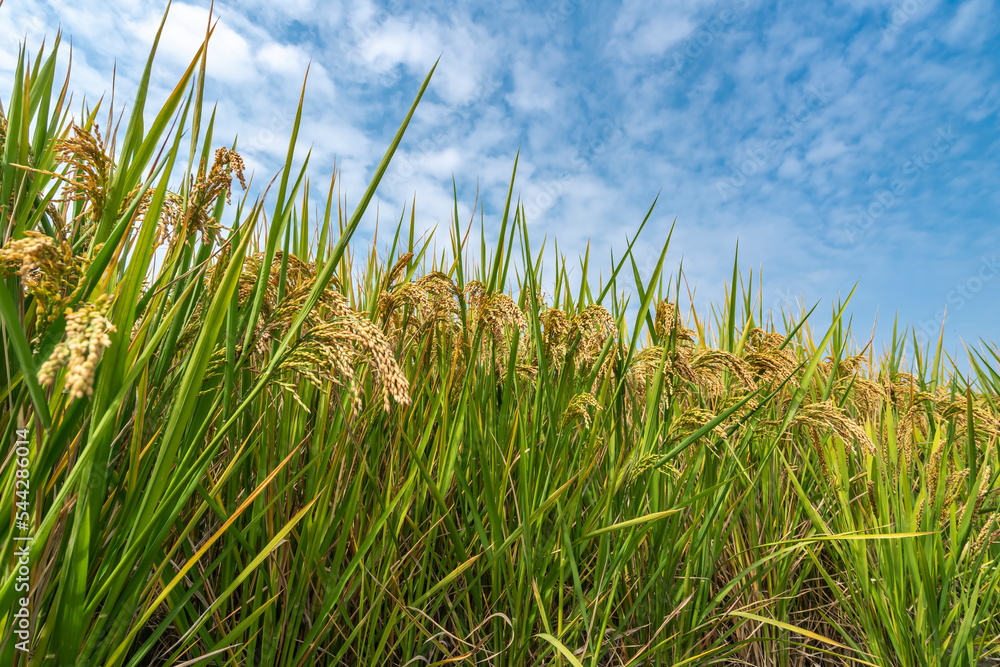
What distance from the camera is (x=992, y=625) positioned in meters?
2.24

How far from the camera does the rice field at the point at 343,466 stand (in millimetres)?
914

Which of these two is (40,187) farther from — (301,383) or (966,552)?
(966,552)

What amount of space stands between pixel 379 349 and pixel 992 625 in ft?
10.0

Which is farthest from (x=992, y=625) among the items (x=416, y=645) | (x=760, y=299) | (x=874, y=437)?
(x=416, y=645)

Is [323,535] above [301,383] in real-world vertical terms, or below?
below

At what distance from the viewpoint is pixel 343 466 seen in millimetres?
1544

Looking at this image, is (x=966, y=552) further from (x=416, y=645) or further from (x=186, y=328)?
(x=186, y=328)

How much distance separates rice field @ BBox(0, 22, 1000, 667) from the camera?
91 centimetres

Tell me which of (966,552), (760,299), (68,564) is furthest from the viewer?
(760,299)

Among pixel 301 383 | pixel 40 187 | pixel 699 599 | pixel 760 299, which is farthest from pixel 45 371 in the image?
pixel 760 299

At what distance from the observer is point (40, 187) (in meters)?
1.17

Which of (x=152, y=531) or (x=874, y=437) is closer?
(x=152, y=531)

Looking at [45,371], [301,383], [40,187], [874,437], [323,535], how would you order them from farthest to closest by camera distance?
[874,437] → [301,383] → [323,535] → [40,187] → [45,371]

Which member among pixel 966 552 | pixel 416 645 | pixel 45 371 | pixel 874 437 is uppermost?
pixel 874 437
